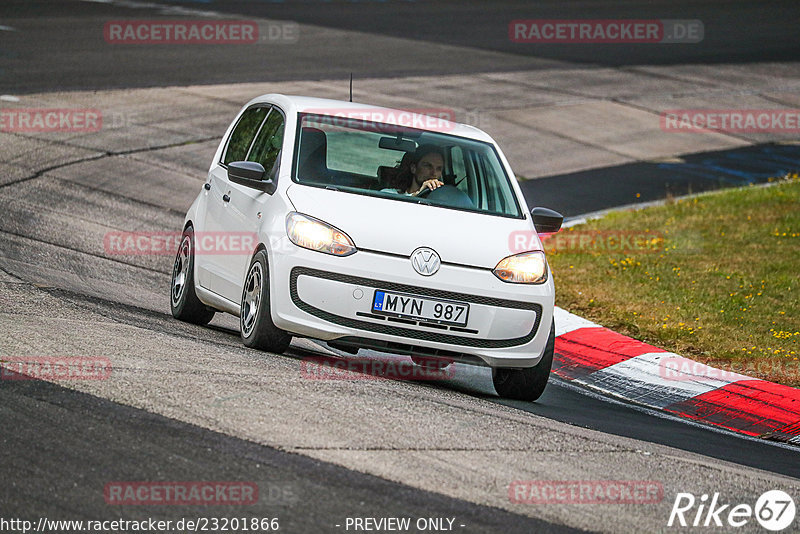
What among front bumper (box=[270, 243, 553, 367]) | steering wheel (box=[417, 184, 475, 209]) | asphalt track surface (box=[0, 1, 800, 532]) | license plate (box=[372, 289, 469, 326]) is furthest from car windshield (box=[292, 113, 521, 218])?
asphalt track surface (box=[0, 1, 800, 532])

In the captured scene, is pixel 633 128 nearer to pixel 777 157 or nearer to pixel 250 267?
pixel 777 157

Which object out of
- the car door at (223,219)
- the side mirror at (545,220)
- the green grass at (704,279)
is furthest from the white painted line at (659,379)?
the car door at (223,219)

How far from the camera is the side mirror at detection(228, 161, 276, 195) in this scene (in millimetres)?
7680

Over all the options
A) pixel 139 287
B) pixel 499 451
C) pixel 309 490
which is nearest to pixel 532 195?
pixel 139 287

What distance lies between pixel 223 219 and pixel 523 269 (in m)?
2.25

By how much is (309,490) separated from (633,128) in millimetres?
17201

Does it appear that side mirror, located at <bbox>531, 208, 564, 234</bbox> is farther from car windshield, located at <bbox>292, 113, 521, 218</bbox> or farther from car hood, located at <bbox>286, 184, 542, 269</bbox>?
car hood, located at <bbox>286, 184, 542, 269</bbox>

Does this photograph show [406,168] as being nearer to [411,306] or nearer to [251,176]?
[251,176]

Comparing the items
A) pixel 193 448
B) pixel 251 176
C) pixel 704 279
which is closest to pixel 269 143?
pixel 251 176

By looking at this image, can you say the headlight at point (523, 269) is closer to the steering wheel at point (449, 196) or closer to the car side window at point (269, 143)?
the steering wheel at point (449, 196)

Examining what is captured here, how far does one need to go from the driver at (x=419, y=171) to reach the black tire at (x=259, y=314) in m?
1.25

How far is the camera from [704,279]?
1173 cm

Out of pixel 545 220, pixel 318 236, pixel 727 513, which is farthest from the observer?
pixel 545 220

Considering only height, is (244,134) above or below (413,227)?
above
